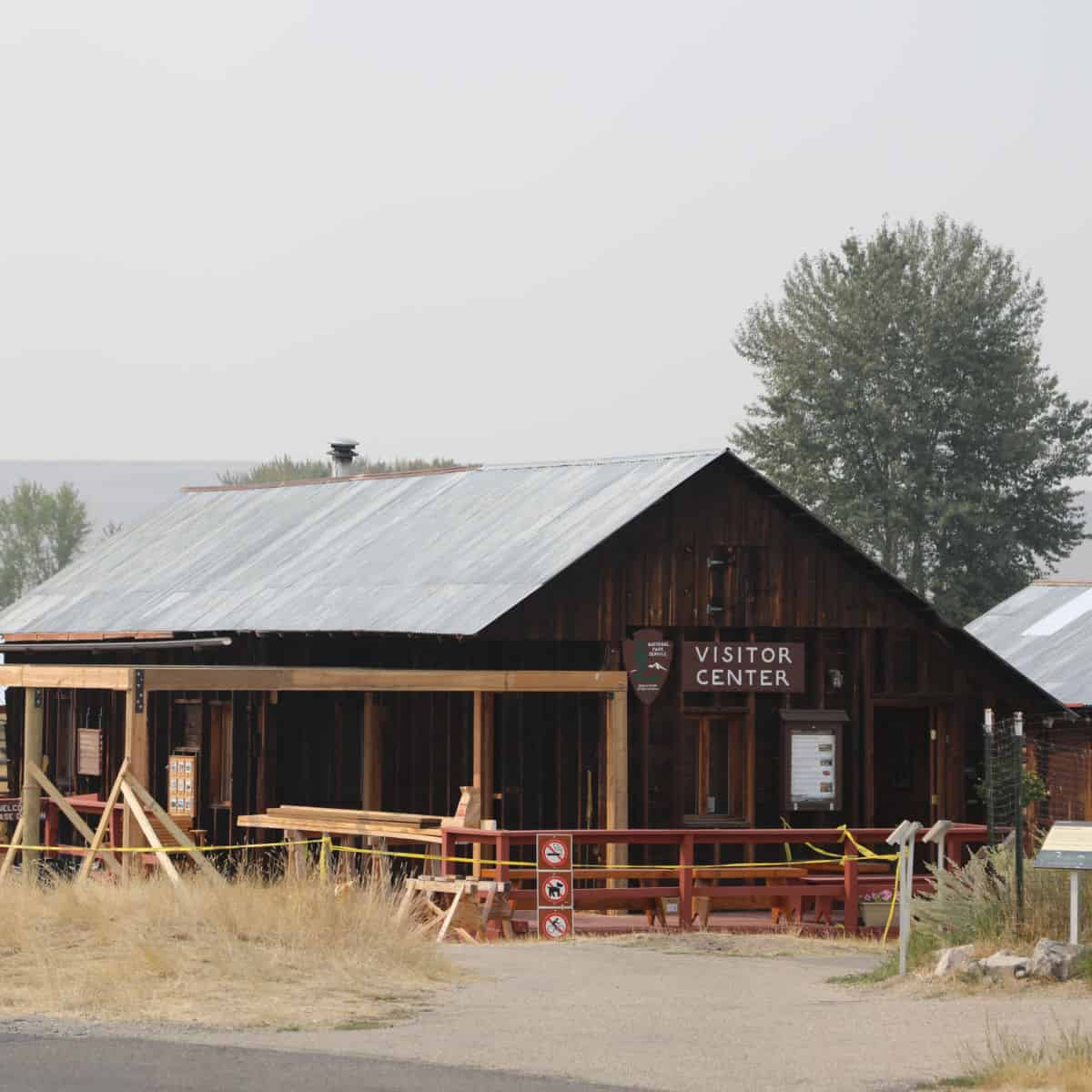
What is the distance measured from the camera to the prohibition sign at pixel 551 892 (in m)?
23.2

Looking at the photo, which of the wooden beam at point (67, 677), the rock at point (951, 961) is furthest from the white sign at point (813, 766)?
the rock at point (951, 961)

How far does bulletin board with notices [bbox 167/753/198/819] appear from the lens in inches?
1186

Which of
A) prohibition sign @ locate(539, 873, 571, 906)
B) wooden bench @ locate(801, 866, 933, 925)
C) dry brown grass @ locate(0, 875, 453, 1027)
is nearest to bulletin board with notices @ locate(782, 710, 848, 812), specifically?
wooden bench @ locate(801, 866, 933, 925)

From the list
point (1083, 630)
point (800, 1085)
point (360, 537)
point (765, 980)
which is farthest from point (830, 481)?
point (800, 1085)

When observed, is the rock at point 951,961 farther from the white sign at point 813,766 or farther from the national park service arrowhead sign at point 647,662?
the white sign at point 813,766

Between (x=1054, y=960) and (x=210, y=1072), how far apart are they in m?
7.13

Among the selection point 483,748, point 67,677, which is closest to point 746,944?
point 483,748

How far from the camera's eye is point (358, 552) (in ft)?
102

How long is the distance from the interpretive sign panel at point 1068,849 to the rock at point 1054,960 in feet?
2.05

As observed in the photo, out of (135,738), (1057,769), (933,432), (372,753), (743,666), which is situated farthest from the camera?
(933,432)

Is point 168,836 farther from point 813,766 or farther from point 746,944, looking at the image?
point 746,944

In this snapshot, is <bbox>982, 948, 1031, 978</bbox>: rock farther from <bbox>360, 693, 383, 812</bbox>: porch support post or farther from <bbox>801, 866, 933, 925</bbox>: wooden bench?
<bbox>360, 693, 383, 812</bbox>: porch support post

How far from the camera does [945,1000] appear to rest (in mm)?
17438

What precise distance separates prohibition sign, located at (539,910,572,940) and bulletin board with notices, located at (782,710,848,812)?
575cm
